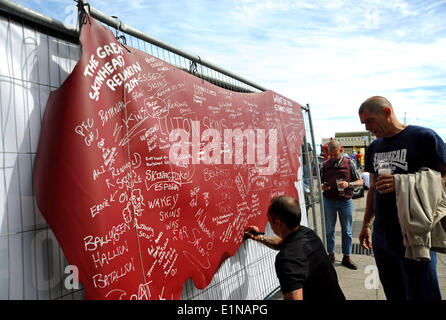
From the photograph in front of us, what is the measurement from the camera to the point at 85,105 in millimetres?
1948

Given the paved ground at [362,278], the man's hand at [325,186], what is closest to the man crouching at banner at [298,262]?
the paved ground at [362,278]

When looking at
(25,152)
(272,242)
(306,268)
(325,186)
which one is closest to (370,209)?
(272,242)

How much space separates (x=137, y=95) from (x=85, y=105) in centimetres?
43

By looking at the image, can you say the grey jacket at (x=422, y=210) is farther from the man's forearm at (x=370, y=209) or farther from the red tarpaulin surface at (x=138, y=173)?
the red tarpaulin surface at (x=138, y=173)

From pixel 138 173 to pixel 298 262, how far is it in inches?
44.3

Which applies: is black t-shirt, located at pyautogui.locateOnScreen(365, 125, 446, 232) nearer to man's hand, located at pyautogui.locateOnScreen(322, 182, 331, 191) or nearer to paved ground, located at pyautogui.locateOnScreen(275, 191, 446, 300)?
paved ground, located at pyautogui.locateOnScreen(275, 191, 446, 300)

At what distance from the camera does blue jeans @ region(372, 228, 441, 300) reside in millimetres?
2541

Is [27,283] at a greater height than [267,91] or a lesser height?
lesser

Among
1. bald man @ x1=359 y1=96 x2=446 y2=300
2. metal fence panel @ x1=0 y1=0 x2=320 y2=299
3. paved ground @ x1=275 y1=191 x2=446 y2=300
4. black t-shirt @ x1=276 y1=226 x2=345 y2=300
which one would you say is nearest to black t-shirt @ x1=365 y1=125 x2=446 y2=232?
bald man @ x1=359 y1=96 x2=446 y2=300

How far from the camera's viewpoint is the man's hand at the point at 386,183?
269 centimetres

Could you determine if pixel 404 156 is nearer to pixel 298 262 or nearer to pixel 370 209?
pixel 370 209
